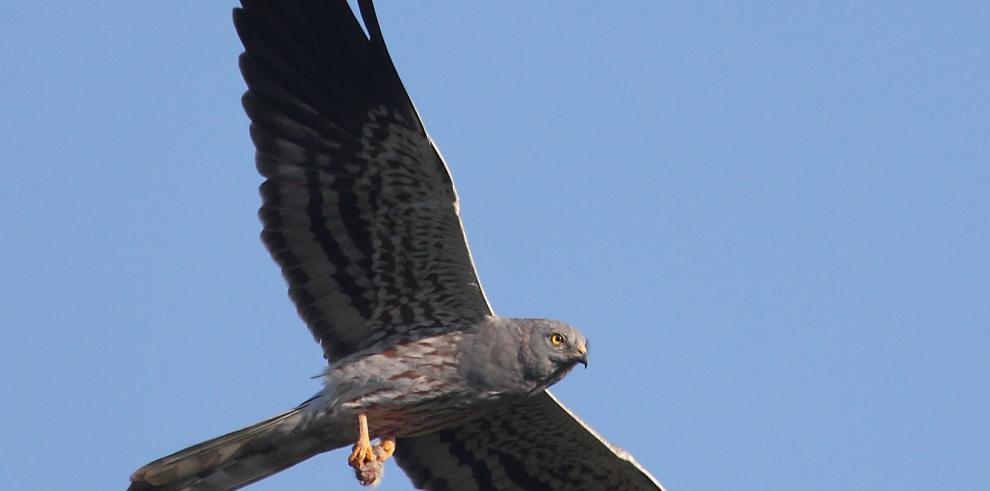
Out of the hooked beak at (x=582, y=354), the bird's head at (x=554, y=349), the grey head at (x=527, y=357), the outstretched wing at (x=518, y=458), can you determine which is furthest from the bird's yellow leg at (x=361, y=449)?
the hooked beak at (x=582, y=354)

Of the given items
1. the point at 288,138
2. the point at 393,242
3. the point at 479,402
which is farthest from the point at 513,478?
the point at 288,138

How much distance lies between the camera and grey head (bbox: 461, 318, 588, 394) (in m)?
11.4

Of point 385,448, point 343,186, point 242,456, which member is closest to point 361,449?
point 385,448

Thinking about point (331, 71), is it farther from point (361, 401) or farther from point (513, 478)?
point (513, 478)

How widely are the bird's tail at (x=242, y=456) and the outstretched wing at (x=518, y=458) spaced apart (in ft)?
4.11

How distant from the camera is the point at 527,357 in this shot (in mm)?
11422

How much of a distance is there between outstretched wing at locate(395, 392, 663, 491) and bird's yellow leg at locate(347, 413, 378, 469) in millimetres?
→ 1138

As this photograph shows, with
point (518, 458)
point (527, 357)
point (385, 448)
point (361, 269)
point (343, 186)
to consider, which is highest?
point (343, 186)

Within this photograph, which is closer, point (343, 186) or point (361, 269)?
point (343, 186)

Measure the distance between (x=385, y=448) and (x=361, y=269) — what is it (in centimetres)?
145

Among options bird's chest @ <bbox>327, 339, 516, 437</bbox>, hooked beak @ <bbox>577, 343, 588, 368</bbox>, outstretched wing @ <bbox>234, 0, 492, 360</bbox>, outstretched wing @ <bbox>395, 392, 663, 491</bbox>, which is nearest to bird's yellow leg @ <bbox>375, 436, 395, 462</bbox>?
bird's chest @ <bbox>327, 339, 516, 437</bbox>

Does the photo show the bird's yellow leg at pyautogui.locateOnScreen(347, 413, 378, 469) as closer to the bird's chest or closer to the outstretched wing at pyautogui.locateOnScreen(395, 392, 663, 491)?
the bird's chest

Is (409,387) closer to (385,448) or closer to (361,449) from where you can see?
(361,449)

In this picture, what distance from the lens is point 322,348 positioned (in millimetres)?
11984
